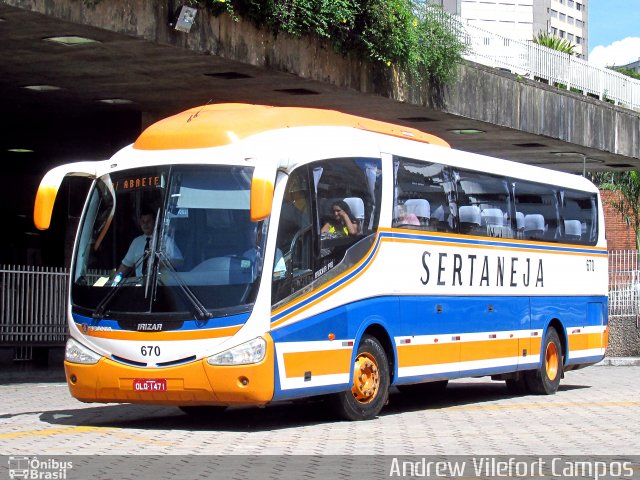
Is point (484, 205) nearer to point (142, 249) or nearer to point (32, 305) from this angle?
point (142, 249)

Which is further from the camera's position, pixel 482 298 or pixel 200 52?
pixel 200 52

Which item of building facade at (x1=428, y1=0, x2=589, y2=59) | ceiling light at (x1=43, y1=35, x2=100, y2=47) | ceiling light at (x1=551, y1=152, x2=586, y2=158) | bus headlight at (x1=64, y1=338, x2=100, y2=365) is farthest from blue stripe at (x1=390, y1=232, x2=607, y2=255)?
building facade at (x1=428, y1=0, x2=589, y2=59)

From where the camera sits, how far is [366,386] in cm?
1478

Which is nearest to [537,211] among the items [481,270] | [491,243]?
[491,243]

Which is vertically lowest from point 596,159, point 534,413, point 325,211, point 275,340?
point 534,413

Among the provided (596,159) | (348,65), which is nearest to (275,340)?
(348,65)

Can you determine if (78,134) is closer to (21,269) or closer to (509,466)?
(21,269)

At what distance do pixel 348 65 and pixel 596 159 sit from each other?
43.6 ft

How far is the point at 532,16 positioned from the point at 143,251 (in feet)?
→ 440

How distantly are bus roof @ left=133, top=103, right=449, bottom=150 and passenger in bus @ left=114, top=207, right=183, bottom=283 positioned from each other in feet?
2.80

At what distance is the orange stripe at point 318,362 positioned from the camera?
13.5m

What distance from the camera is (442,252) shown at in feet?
54.0

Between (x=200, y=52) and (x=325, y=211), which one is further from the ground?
(x=200, y=52)

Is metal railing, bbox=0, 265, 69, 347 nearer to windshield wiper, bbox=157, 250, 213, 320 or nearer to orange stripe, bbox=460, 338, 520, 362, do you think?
orange stripe, bbox=460, 338, 520, 362
